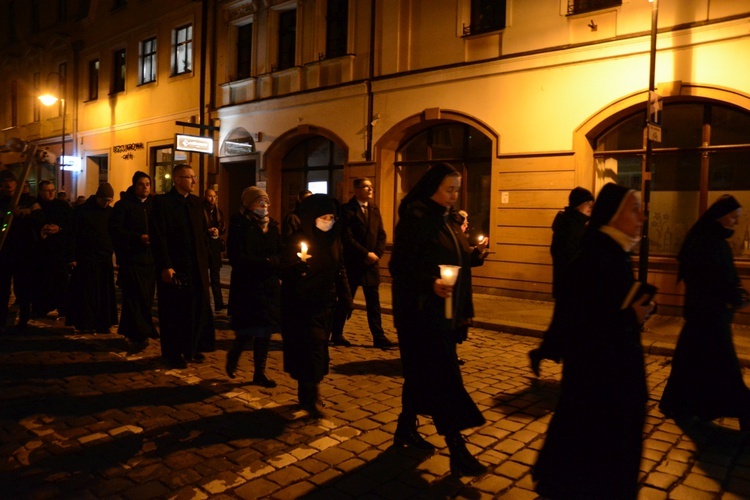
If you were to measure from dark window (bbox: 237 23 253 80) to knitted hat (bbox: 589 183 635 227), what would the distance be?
56.8ft

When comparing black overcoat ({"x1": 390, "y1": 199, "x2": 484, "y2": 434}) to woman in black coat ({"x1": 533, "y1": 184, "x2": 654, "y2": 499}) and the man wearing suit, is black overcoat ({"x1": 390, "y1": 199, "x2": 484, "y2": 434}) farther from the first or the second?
the man wearing suit

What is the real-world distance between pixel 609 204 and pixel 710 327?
2.37 meters

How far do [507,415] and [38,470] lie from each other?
3416mm

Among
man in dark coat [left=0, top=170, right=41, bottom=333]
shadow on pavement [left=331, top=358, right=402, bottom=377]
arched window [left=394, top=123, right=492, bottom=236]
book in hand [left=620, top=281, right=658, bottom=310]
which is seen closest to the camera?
book in hand [left=620, top=281, right=658, bottom=310]

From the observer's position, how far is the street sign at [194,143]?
17.1 m

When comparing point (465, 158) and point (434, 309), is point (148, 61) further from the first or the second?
point (434, 309)

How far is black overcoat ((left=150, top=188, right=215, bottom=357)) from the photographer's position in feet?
20.6

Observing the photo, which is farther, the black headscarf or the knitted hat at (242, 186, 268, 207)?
the knitted hat at (242, 186, 268, 207)

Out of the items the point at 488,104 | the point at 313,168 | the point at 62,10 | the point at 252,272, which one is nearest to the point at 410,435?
the point at 252,272

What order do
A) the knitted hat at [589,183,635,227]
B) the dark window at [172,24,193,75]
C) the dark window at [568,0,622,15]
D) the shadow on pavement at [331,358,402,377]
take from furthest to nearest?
the dark window at [172,24,193,75], the dark window at [568,0,622,15], the shadow on pavement at [331,358,402,377], the knitted hat at [589,183,635,227]

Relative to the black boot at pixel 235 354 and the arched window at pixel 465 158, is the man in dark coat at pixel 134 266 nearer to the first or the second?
the black boot at pixel 235 354

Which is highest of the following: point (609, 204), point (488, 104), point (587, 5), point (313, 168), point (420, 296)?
point (587, 5)

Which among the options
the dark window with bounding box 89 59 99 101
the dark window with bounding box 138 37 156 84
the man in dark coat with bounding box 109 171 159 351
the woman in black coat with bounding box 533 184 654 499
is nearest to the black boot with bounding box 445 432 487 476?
the woman in black coat with bounding box 533 184 654 499

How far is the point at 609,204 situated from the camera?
319 cm
